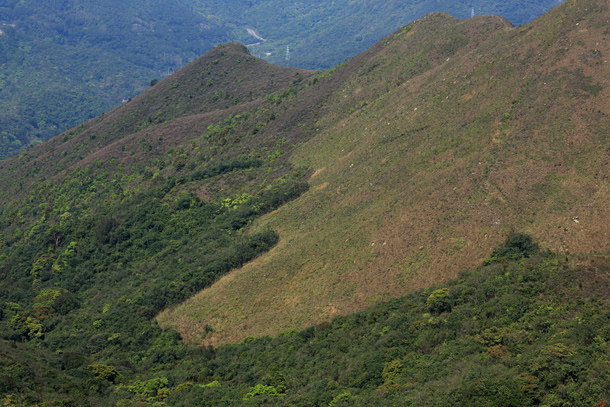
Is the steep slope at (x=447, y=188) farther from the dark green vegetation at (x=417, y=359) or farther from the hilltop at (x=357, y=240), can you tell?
the dark green vegetation at (x=417, y=359)

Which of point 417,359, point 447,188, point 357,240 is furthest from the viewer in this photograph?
point 357,240

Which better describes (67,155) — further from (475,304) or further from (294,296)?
Answer: (475,304)

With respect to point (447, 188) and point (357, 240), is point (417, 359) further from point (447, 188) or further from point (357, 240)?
point (447, 188)

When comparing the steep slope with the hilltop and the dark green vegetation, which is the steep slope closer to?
the hilltop

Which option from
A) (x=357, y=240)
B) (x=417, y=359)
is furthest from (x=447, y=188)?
(x=417, y=359)

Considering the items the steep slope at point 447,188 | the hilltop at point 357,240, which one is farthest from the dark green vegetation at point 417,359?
the steep slope at point 447,188
